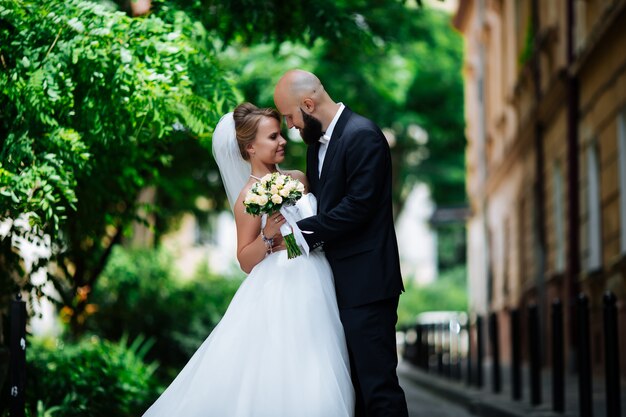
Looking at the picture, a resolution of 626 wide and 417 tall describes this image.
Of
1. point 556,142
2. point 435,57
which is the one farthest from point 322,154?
point 435,57

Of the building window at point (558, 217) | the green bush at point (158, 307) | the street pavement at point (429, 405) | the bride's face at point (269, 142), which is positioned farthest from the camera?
the building window at point (558, 217)

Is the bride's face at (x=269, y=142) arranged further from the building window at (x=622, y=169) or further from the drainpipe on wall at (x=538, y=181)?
the drainpipe on wall at (x=538, y=181)

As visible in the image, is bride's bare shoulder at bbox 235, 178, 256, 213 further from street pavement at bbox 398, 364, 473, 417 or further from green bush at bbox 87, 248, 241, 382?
green bush at bbox 87, 248, 241, 382

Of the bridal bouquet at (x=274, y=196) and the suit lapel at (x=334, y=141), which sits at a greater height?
the suit lapel at (x=334, y=141)

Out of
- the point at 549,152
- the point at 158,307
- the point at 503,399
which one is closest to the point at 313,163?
the point at 503,399

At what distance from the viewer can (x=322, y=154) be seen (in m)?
5.95

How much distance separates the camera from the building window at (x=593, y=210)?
691 inches

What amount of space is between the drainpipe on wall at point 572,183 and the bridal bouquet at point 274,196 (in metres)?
13.4

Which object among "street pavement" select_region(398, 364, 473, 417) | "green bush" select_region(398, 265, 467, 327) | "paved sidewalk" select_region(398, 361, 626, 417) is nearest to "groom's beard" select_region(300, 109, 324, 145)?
"paved sidewalk" select_region(398, 361, 626, 417)

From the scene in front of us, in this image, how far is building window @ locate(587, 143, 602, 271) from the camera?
17.6m

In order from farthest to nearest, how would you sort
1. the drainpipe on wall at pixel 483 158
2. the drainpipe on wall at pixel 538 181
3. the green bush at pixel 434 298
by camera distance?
the green bush at pixel 434 298 → the drainpipe on wall at pixel 483 158 → the drainpipe on wall at pixel 538 181

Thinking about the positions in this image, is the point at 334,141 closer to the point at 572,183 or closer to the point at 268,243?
the point at 268,243

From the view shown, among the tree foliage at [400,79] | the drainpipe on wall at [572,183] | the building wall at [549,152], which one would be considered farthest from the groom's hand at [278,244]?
the drainpipe on wall at [572,183]

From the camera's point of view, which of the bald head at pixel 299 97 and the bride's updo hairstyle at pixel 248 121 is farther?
the bride's updo hairstyle at pixel 248 121
